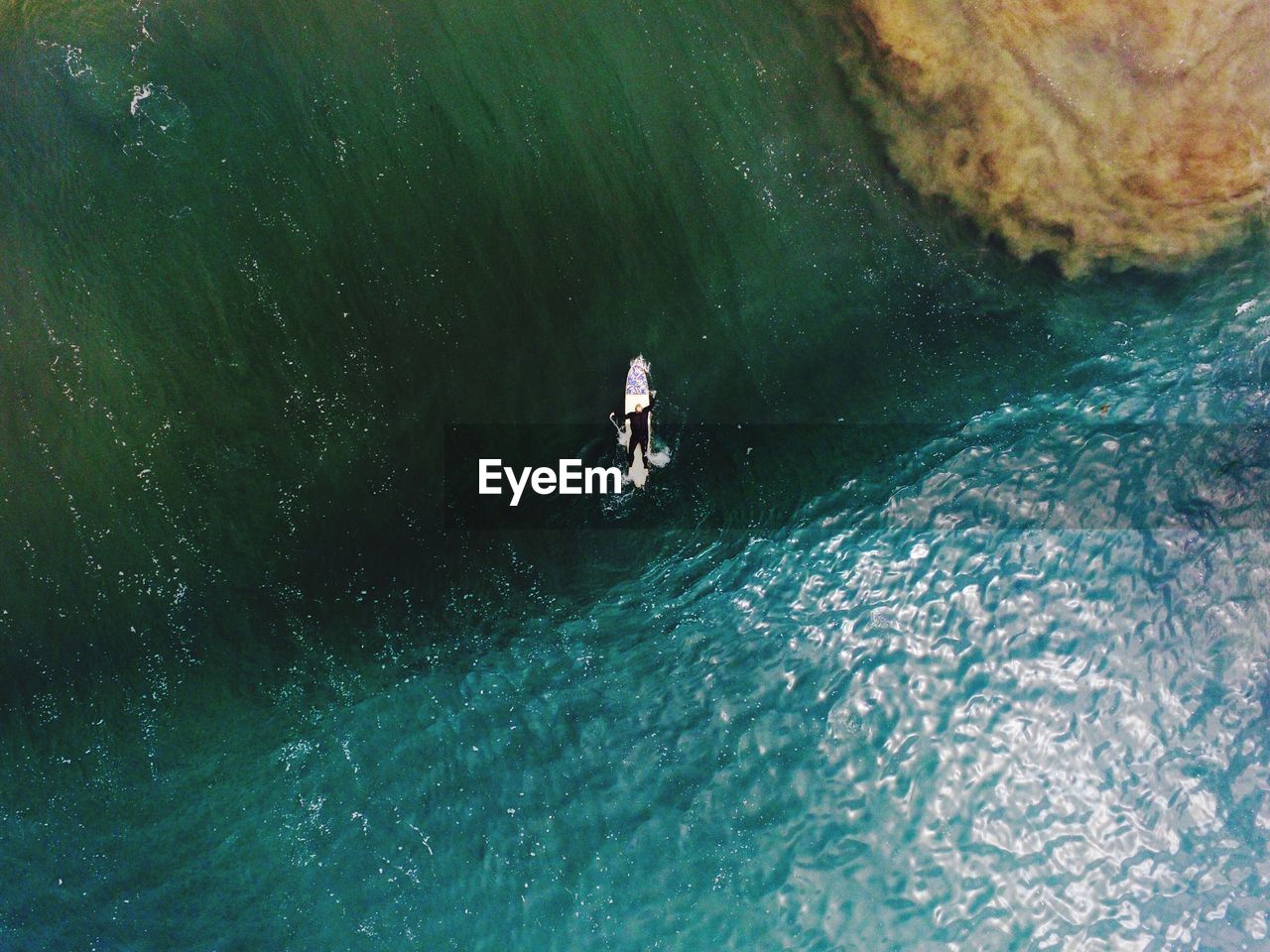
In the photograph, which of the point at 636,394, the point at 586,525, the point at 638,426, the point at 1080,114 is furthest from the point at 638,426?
the point at 1080,114

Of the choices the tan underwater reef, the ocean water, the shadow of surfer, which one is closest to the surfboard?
the shadow of surfer

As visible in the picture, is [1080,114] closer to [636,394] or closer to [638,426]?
[636,394]

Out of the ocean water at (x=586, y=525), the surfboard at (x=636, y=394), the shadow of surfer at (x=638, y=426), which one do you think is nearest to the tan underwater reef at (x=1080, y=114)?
the ocean water at (x=586, y=525)

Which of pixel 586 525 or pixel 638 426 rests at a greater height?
pixel 638 426

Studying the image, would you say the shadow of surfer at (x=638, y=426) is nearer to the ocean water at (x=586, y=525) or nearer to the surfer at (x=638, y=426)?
the surfer at (x=638, y=426)

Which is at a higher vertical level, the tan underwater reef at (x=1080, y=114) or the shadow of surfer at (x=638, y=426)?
the tan underwater reef at (x=1080, y=114)

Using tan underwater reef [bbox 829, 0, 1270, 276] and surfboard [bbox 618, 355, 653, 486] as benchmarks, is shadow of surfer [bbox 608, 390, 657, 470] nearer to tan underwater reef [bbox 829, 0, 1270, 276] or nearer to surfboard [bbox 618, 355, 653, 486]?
surfboard [bbox 618, 355, 653, 486]

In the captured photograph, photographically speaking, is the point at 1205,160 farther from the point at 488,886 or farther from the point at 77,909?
the point at 77,909

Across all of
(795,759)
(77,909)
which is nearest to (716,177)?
(795,759)
